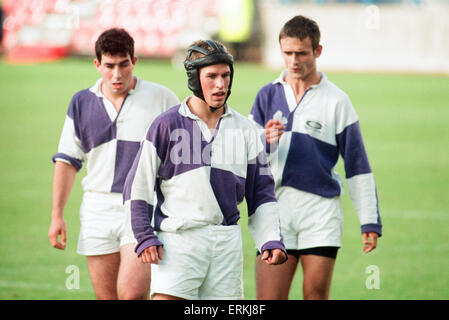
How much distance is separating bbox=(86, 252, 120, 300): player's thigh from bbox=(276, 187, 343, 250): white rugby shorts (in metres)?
1.31

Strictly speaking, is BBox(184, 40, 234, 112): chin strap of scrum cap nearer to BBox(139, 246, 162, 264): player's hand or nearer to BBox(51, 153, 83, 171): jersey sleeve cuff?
BBox(139, 246, 162, 264): player's hand

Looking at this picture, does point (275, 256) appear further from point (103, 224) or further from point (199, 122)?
point (103, 224)

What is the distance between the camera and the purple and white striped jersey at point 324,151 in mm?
6289

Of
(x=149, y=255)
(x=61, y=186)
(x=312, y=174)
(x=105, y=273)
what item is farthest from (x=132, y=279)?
(x=312, y=174)

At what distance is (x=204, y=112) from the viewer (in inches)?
202

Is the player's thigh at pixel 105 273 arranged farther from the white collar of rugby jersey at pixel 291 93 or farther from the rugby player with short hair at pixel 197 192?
the white collar of rugby jersey at pixel 291 93

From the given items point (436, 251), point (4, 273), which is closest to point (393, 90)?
point (436, 251)

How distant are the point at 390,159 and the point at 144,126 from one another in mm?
11977

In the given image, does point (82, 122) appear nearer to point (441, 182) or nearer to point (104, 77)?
point (104, 77)

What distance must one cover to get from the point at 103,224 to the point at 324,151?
5.75 ft

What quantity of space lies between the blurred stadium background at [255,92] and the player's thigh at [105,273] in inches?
79.1

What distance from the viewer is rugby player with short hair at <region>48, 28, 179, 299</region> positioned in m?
6.20

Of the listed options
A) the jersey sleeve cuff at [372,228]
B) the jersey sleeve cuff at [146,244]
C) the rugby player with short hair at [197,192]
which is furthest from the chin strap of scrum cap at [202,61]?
the jersey sleeve cuff at [372,228]

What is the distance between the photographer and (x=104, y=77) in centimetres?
624
